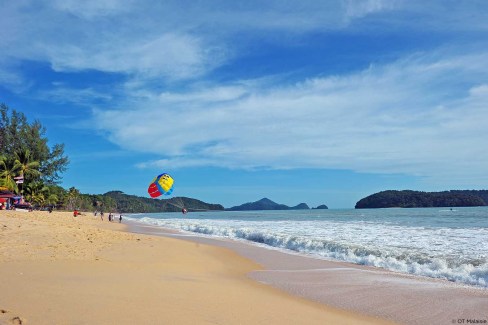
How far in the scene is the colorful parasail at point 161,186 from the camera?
1104 inches

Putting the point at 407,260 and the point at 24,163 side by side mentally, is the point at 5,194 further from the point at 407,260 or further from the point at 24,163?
the point at 407,260

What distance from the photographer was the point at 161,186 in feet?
93.0

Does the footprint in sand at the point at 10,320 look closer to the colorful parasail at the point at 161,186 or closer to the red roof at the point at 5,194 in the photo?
the colorful parasail at the point at 161,186

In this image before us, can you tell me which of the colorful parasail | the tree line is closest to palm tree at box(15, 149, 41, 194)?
the tree line

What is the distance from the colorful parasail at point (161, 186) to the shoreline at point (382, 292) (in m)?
17.2

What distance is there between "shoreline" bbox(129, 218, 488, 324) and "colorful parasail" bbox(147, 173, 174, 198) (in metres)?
17.2

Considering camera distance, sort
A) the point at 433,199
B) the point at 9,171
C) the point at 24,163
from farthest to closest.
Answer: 1. the point at 433,199
2. the point at 24,163
3. the point at 9,171

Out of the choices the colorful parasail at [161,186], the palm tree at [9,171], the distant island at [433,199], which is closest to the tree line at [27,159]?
the palm tree at [9,171]

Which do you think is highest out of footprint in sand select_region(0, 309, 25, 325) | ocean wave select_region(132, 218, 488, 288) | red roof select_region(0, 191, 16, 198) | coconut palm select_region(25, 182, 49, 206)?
coconut palm select_region(25, 182, 49, 206)

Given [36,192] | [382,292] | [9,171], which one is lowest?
[382,292]

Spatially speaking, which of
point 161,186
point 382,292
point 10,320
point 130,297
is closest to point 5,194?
point 161,186

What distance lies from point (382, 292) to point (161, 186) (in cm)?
2229

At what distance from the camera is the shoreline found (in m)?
6.25

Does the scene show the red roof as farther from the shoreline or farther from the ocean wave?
the shoreline
